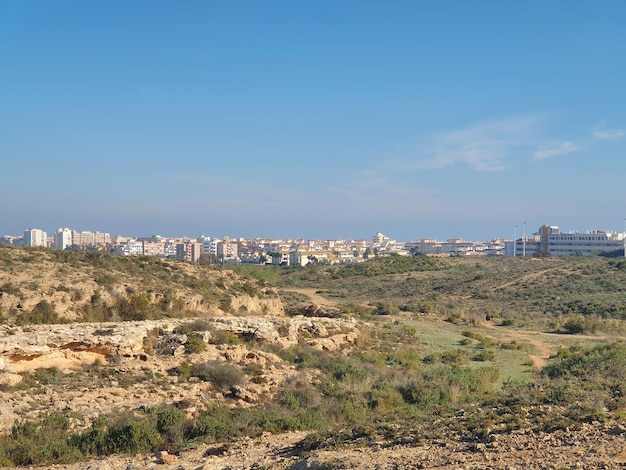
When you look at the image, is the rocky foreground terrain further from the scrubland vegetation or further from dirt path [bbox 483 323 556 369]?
dirt path [bbox 483 323 556 369]

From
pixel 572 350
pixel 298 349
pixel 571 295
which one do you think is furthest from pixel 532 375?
pixel 571 295

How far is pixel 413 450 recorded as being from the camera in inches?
385

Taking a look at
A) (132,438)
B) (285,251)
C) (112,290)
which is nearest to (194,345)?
(132,438)

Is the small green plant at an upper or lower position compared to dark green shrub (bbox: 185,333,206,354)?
lower

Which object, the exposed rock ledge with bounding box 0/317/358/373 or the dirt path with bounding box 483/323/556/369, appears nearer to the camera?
the exposed rock ledge with bounding box 0/317/358/373

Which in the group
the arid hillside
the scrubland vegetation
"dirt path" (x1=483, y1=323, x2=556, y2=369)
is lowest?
"dirt path" (x1=483, y1=323, x2=556, y2=369)

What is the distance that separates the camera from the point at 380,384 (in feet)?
57.4

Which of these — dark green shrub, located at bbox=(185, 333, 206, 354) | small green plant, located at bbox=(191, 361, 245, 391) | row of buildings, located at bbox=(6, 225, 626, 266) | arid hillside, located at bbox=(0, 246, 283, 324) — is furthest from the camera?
row of buildings, located at bbox=(6, 225, 626, 266)

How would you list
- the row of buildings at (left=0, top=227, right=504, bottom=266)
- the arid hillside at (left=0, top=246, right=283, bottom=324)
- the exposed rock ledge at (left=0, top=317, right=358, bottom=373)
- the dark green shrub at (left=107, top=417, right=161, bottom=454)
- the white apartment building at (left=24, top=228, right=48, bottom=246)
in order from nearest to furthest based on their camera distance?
the dark green shrub at (left=107, top=417, right=161, bottom=454), the exposed rock ledge at (left=0, top=317, right=358, bottom=373), the arid hillside at (left=0, top=246, right=283, bottom=324), the row of buildings at (left=0, top=227, right=504, bottom=266), the white apartment building at (left=24, top=228, right=48, bottom=246)

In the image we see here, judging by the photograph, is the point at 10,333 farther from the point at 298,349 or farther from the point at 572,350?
the point at 572,350

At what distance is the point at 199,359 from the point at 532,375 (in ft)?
35.7

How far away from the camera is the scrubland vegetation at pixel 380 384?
37.7ft

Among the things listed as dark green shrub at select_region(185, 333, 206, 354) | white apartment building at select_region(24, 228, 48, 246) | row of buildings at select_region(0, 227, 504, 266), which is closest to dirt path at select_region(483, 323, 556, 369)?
dark green shrub at select_region(185, 333, 206, 354)

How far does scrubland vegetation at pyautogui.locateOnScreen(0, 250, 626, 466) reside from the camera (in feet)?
37.7
